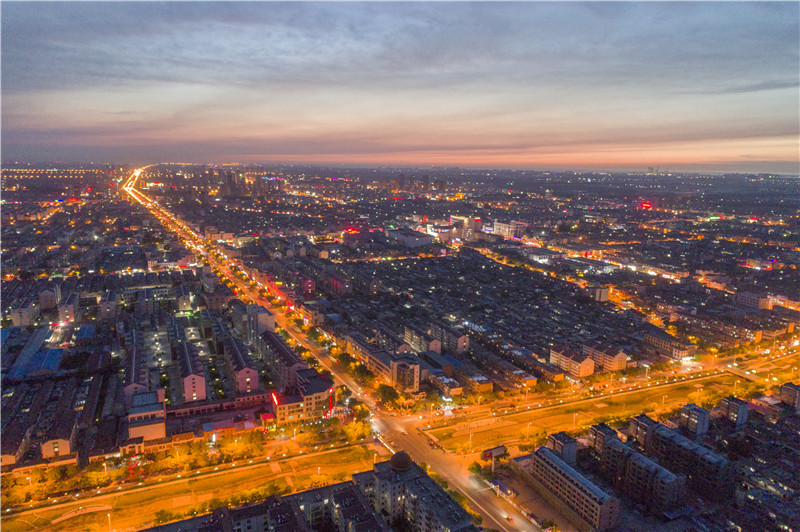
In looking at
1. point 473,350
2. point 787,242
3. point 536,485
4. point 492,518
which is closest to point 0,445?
point 492,518

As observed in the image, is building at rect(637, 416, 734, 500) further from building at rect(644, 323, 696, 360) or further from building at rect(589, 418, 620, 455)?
building at rect(644, 323, 696, 360)

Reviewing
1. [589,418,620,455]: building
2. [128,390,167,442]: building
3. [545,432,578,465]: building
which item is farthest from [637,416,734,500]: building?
[128,390,167,442]: building

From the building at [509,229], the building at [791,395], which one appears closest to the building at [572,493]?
the building at [791,395]

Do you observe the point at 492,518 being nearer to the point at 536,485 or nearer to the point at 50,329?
the point at 536,485

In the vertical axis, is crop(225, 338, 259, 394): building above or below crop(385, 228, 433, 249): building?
below

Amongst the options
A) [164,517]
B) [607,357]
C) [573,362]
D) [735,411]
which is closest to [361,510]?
[164,517]

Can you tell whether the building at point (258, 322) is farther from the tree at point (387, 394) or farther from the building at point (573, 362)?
the building at point (573, 362)

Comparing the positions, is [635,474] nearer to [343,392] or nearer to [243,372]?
[343,392]
